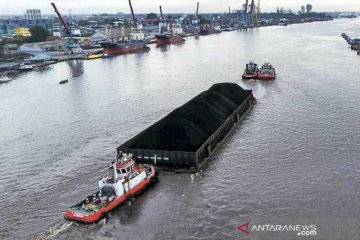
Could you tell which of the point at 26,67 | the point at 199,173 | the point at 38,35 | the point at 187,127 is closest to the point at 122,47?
the point at 38,35

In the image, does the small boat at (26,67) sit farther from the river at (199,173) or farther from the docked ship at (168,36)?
the docked ship at (168,36)

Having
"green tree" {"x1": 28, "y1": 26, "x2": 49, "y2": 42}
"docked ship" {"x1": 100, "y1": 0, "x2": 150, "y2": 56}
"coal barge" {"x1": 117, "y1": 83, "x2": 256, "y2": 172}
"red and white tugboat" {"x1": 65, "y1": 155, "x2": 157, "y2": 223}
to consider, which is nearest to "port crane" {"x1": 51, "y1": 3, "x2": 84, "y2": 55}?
"docked ship" {"x1": 100, "y1": 0, "x2": 150, "y2": 56}

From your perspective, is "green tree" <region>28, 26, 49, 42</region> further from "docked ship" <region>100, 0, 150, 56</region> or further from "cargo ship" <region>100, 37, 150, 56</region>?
"cargo ship" <region>100, 37, 150, 56</region>

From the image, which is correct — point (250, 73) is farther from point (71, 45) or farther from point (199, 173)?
point (71, 45)

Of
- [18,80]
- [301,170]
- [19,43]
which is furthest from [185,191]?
[19,43]

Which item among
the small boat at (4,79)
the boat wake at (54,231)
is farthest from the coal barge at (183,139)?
the small boat at (4,79)

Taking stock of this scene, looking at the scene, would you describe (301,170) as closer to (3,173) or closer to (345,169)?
(345,169)
